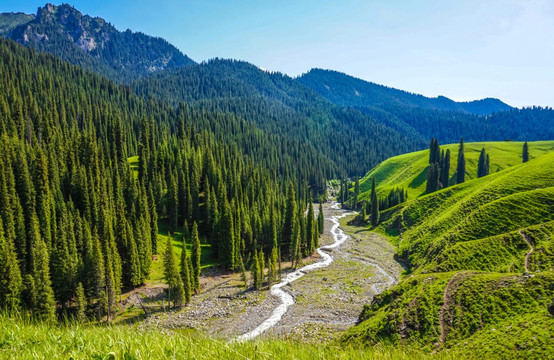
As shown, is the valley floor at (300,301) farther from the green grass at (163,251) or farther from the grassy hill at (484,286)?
the grassy hill at (484,286)

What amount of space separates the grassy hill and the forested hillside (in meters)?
35.3

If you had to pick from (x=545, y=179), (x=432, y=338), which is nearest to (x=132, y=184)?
(x=432, y=338)

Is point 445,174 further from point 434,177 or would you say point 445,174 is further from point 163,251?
point 163,251

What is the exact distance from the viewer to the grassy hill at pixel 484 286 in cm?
3033

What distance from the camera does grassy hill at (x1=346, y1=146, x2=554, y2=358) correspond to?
99.5 feet

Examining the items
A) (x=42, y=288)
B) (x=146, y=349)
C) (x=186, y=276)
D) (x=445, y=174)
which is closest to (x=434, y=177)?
(x=445, y=174)

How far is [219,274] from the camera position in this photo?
78.4m

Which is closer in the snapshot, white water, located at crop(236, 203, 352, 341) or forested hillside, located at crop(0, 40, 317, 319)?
white water, located at crop(236, 203, 352, 341)

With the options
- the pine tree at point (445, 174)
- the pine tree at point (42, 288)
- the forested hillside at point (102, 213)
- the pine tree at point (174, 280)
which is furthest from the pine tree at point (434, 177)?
the pine tree at point (42, 288)

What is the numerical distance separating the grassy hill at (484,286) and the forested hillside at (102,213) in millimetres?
35345

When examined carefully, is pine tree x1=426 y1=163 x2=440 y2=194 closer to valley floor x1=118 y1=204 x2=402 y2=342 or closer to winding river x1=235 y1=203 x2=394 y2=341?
winding river x1=235 y1=203 x2=394 y2=341

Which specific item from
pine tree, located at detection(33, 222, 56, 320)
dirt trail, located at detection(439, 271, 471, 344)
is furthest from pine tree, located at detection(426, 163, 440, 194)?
pine tree, located at detection(33, 222, 56, 320)

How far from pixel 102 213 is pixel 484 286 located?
76815mm

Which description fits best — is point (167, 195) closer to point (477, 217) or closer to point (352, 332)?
point (352, 332)
